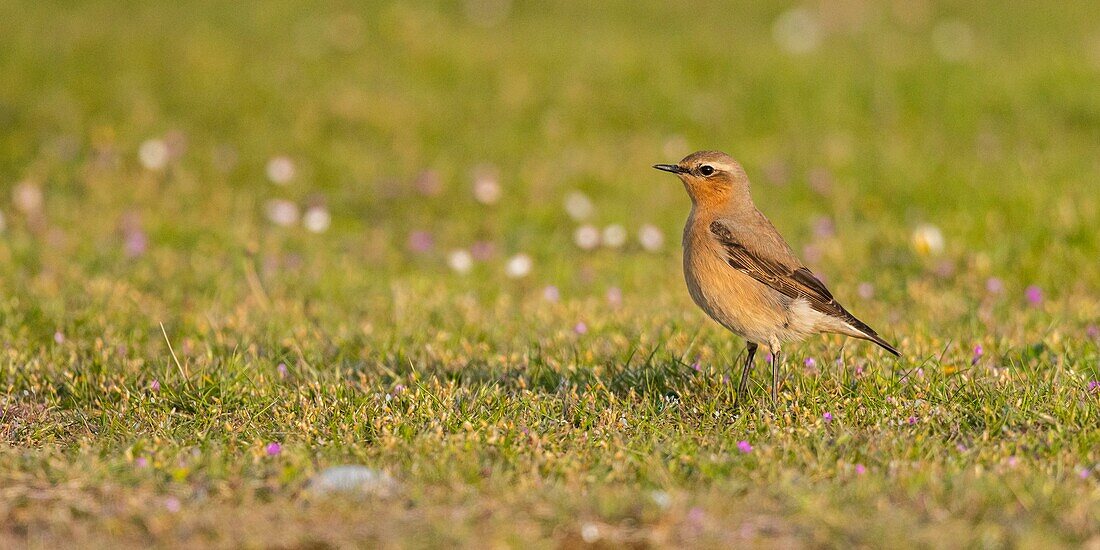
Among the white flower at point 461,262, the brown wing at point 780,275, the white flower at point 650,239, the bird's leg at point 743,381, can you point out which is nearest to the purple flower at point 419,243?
the white flower at point 461,262

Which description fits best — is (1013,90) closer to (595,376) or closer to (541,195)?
(541,195)

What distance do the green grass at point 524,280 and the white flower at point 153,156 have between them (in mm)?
91

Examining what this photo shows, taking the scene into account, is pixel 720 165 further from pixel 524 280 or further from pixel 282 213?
pixel 282 213

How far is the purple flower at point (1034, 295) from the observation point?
27.0 ft

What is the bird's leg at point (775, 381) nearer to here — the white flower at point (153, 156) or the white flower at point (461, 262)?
the white flower at point (461, 262)

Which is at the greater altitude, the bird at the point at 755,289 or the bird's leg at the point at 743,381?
the bird at the point at 755,289

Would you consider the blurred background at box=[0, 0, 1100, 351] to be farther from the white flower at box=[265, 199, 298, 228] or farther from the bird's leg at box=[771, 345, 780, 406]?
the bird's leg at box=[771, 345, 780, 406]

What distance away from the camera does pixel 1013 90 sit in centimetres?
1260

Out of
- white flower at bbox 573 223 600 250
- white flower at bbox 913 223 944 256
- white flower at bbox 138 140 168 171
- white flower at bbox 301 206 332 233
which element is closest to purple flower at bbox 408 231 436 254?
white flower at bbox 301 206 332 233

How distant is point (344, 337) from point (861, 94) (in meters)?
7.24

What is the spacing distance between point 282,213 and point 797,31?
808cm

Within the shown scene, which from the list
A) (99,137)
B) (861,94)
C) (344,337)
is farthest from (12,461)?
(861,94)

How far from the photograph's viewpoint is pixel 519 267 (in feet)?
29.9

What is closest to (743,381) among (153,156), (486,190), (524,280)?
(524,280)
